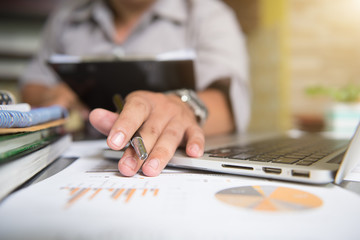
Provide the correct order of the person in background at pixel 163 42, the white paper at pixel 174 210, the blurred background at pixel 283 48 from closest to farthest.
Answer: the white paper at pixel 174 210 < the person in background at pixel 163 42 < the blurred background at pixel 283 48

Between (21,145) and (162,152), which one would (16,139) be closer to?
(21,145)

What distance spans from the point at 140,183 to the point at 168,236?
0.11 m

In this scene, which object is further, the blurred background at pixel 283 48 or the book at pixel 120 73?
the blurred background at pixel 283 48

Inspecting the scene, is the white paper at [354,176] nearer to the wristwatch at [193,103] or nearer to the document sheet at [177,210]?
the document sheet at [177,210]

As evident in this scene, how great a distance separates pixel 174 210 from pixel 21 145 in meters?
0.17

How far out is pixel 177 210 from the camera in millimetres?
216

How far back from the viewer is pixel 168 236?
0.18m

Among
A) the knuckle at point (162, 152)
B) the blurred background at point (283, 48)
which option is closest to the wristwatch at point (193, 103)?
the knuckle at point (162, 152)

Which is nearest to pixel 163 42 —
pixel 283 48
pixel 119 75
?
pixel 119 75

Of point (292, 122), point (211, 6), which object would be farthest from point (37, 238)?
point (292, 122)

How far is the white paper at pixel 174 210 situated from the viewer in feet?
0.60

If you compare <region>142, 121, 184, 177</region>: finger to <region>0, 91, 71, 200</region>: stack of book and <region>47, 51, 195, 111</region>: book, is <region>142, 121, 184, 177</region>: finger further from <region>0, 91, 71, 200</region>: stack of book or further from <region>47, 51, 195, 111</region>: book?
<region>47, 51, 195, 111</region>: book

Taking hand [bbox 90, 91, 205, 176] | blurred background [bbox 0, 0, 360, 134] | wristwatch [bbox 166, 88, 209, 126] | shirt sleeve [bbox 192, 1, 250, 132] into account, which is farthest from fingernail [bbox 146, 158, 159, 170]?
blurred background [bbox 0, 0, 360, 134]

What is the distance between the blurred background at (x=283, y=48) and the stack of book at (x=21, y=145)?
87 cm
